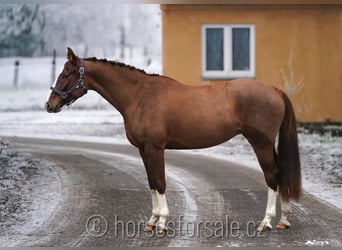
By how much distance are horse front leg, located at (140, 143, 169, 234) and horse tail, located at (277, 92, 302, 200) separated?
697 mm

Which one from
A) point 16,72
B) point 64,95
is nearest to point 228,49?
point 64,95

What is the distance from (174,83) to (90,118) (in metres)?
0.87

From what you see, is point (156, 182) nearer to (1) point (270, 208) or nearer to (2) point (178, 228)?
(2) point (178, 228)

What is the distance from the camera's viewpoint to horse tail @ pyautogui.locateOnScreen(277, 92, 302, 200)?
9.98 ft

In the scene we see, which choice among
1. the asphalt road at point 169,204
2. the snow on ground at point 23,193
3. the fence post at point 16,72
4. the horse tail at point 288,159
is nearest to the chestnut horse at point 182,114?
the horse tail at point 288,159


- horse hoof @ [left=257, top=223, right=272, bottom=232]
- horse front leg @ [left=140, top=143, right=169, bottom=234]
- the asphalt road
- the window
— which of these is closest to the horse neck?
horse front leg @ [left=140, top=143, right=169, bottom=234]

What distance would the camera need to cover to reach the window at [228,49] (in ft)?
11.8

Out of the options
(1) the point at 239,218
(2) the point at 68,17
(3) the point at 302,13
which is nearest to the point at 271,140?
(1) the point at 239,218

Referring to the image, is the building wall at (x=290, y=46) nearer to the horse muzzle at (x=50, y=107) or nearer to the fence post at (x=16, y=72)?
the horse muzzle at (x=50, y=107)

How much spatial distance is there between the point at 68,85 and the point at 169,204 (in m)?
0.96

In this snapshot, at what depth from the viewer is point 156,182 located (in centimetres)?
297

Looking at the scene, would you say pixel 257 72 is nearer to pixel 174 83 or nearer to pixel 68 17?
pixel 174 83

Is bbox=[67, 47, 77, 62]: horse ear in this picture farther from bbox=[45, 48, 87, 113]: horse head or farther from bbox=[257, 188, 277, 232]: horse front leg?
bbox=[257, 188, 277, 232]: horse front leg

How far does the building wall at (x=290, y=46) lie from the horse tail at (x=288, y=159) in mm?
508
